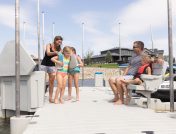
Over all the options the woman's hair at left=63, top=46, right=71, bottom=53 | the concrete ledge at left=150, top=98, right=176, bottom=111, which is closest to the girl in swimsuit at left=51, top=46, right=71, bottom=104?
the woman's hair at left=63, top=46, right=71, bottom=53

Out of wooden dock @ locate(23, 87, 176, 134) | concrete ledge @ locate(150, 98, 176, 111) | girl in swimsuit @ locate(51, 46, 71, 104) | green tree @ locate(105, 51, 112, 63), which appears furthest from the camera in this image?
green tree @ locate(105, 51, 112, 63)

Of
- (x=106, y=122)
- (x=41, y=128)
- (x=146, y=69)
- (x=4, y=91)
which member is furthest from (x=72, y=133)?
(x=4, y=91)

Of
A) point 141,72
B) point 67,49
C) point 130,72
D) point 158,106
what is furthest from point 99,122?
point 67,49

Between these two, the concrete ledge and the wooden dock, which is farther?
the concrete ledge

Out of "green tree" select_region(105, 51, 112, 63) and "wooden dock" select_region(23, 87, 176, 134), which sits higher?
"green tree" select_region(105, 51, 112, 63)

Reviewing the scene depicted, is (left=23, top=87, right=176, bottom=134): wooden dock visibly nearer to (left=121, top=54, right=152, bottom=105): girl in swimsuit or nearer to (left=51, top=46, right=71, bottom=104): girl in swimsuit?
(left=121, top=54, right=152, bottom=105): girl in swimsuit

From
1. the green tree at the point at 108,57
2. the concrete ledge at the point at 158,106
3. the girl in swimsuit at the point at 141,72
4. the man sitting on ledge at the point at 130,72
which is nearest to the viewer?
the concrete ledge at the point at 158,106

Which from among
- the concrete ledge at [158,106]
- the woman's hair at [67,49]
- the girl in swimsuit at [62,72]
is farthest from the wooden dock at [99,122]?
the woman's hair at [67,49]

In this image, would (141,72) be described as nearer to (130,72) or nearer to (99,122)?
(130,72)

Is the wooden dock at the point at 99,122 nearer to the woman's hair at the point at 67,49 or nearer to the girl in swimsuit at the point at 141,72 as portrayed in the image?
the girl in swimsuit at the point at 141,72

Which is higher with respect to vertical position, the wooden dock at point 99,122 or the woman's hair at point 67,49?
the woman's hair at point 67,49

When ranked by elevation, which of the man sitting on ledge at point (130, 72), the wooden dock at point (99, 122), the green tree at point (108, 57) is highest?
the green tree at point (108, 57)

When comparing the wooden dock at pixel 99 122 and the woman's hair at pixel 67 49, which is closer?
the wooden dock at pixel 99 122

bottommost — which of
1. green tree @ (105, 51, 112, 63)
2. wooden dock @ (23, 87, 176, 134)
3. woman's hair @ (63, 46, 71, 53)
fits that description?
wooden dock @ (23, 87, 176, 134)
